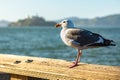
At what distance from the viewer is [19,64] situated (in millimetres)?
4426

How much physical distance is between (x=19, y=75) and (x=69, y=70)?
0.62m

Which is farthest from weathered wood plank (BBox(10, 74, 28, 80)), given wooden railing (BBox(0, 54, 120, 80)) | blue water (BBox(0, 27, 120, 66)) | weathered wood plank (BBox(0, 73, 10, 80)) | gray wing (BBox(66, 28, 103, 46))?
blue water (BBox(0, 27, 120, 66))

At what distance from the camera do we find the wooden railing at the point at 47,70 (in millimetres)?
3791

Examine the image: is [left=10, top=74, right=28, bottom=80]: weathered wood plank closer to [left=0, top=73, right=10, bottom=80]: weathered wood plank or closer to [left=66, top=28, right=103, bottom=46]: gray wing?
[left=0, top=73, right=10, bottom=80]: weathered wood plank

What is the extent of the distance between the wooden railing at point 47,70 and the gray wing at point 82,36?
489mm

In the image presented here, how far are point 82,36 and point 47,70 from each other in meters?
1.01

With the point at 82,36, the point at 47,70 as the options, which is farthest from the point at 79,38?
the point at 47,70

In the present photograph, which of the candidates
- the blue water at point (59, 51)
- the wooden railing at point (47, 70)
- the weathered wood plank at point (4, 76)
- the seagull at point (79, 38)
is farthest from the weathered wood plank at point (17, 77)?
the blue water at point (59, 51)

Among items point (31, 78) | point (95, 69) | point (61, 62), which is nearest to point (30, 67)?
point (31, 78)

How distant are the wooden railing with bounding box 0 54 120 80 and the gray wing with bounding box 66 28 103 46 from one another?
489mm

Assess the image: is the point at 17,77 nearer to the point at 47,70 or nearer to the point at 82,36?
the point at 47,70

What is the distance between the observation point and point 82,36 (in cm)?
491

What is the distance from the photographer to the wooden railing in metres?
3.79

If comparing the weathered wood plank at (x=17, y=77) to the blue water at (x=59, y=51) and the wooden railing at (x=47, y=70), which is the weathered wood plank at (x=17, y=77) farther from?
the blue water at (x=59, y=51)
